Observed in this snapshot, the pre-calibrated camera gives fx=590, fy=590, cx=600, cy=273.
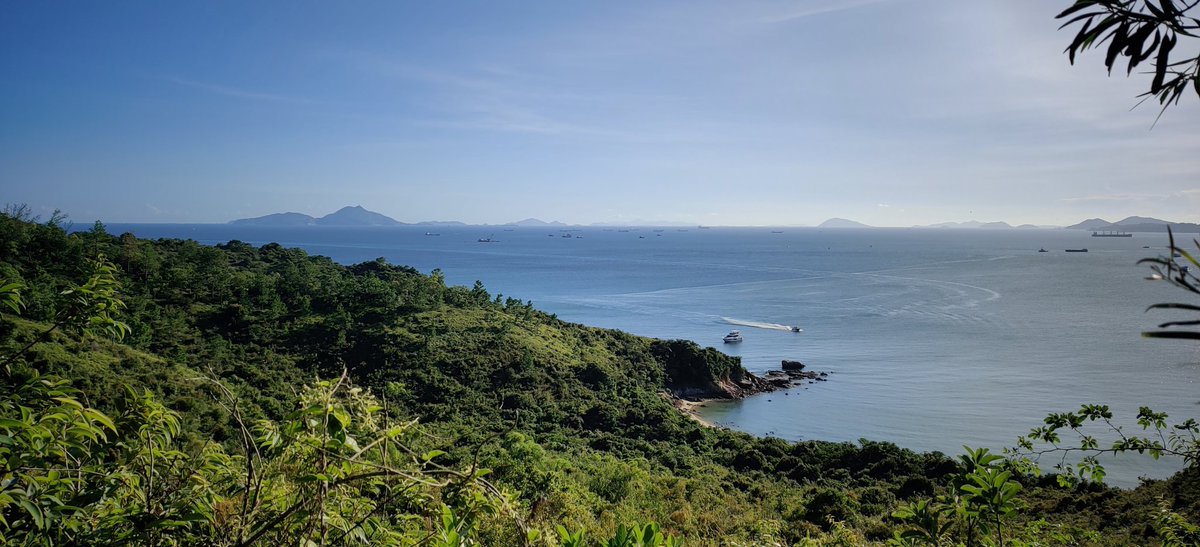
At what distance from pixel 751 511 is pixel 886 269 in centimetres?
9660

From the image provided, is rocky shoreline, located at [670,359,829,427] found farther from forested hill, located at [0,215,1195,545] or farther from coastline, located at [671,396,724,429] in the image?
forested hill, located at [0,215,1195,545]

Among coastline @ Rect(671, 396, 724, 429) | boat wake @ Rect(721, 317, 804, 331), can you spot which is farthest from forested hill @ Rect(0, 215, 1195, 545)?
boat wake @ Rect(721, 317, 804, 331)

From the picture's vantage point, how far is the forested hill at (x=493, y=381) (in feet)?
47.4

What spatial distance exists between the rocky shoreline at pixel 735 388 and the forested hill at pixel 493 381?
0.65m

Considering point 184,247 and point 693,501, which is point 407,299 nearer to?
point 184,247

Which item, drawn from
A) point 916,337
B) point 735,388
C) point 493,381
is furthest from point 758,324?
point 493,381

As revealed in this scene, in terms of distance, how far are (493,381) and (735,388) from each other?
15.7 metres

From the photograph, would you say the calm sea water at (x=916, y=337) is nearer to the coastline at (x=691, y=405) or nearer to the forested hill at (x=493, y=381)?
the coastline at (x=691, y=405)

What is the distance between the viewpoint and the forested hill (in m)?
14.5

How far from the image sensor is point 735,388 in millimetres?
36969

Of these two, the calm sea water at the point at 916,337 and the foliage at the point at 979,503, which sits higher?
the foliage at the point at 979,503

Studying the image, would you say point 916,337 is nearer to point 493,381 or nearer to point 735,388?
point 735,388

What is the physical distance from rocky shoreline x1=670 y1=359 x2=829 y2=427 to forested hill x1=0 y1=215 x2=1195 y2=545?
0.65m

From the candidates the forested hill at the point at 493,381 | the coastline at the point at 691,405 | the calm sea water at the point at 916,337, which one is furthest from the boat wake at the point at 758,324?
the coastline at the point at 691,405
